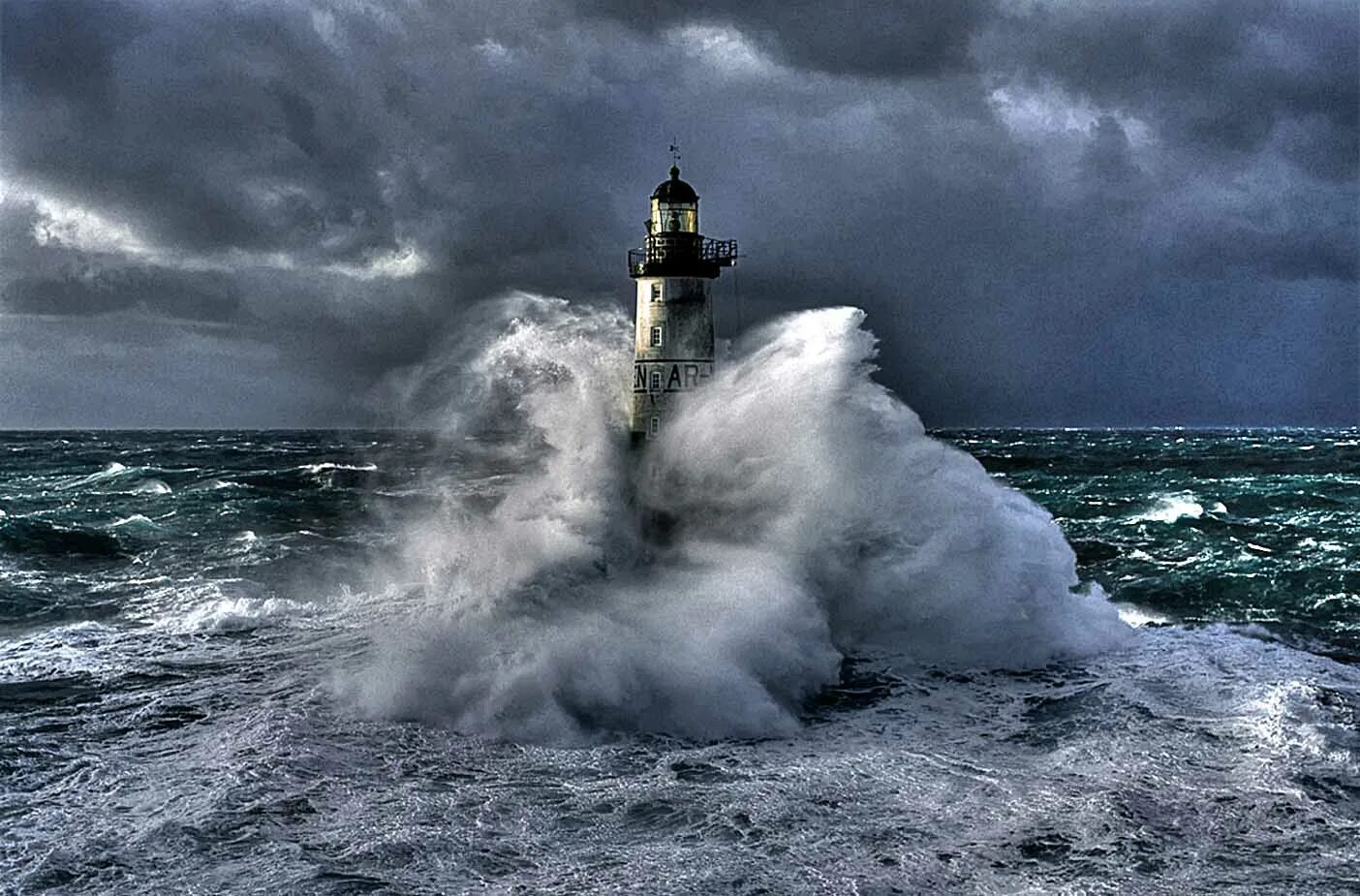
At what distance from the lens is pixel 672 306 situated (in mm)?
20953

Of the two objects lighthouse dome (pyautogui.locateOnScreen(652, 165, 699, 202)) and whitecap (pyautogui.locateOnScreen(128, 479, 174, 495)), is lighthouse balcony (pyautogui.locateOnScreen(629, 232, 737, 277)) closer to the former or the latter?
lighthouse dome (pyautogui.locateOnScreen(652, 165, 699, 202))

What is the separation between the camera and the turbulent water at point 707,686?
8.01 meters

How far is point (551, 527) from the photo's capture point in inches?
676

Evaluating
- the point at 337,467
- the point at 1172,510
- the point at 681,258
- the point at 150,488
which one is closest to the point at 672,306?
the point at 681,258

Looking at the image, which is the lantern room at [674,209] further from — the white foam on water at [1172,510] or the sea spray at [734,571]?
the white foam on water at [1172,510]

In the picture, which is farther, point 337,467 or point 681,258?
point 337,467

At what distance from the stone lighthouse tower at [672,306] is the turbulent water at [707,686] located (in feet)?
3.06

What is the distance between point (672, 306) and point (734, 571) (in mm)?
7060

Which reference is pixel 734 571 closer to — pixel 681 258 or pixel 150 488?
pixel 681 258

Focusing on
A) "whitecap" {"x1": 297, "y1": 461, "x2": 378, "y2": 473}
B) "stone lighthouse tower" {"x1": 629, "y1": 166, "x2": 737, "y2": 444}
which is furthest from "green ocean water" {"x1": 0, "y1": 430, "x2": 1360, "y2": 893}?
"whitecap" {"x1": 297, "y1": 461, "x2": 378, "y2": 473}

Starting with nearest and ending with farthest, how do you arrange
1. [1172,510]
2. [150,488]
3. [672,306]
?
[672,306], [1172,510], [150,488]

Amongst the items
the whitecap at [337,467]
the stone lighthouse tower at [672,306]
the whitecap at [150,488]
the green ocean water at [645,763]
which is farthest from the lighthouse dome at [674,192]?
the whitecap at [337,467]

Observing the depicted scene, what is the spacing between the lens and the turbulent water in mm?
8008

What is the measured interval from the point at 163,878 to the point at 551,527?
9.90 m
